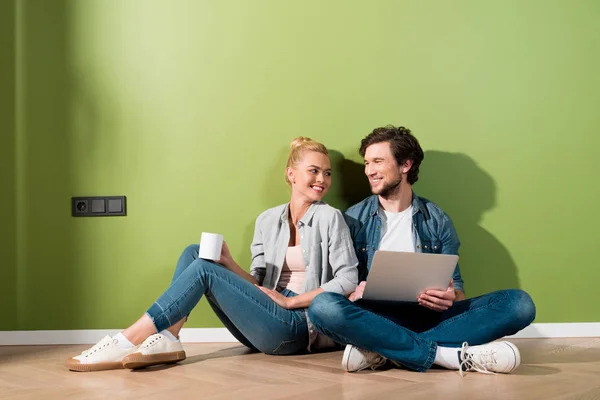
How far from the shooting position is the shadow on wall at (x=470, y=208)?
3.22 meters

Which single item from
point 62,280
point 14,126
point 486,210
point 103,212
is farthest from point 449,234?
point 14,126

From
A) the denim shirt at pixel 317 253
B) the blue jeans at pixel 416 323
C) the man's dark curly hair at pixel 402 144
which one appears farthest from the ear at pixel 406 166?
the blue jeans at pixel 416 323

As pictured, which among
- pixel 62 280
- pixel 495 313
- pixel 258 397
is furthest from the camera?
pixel 62 280

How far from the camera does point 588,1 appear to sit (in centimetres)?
328

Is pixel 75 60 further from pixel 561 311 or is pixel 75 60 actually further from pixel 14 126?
pixel 561 311

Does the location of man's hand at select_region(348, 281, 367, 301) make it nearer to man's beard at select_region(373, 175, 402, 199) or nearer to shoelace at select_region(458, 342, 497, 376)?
man's beard at select_region(373, 175, 402, 199)

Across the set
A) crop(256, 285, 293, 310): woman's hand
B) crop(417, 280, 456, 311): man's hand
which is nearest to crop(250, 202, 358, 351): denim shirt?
crop(256, 285, 293, 310): woman's hand

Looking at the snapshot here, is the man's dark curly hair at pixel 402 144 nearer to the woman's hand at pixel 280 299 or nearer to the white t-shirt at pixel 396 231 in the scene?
the white t-shirt at pixel 396 231

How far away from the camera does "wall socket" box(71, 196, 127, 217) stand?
10.6 feet

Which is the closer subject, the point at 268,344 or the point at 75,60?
the point at 268,344

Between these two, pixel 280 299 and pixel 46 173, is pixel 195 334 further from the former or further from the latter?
pixel 46 173

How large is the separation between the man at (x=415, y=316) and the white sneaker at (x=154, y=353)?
0.53 metres

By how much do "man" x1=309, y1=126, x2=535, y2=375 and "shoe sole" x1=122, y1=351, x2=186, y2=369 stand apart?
0.54 meters

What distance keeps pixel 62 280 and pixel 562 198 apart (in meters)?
2.41
